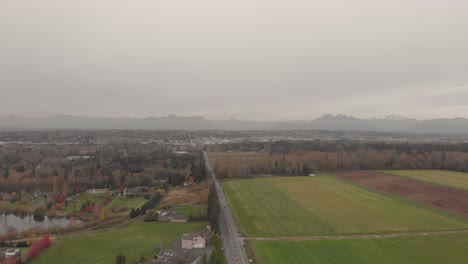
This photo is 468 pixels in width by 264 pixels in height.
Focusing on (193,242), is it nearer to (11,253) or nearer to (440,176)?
(11,253)

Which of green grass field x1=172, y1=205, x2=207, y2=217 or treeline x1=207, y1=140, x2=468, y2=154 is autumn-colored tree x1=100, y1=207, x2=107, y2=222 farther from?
treeline x1=207, y1=140, x2=468, y2=154

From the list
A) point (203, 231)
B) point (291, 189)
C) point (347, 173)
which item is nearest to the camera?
point (203, 231)

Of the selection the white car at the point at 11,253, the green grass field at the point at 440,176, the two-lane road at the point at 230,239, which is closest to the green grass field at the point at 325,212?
the two-lane road at the point at 230,239

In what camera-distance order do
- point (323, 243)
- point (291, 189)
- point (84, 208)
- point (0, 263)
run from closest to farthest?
point (0, 263), point (323, 243), point (84, 208), point (291, 189)

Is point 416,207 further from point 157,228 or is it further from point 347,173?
point 157,228

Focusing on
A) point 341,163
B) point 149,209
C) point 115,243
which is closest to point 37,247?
point 115,243

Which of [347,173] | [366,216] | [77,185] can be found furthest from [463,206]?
[77,185]
